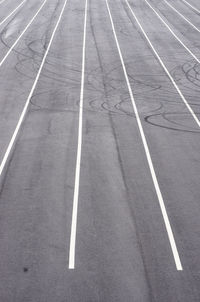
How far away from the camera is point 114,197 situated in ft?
46.9

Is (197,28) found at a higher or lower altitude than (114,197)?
lower

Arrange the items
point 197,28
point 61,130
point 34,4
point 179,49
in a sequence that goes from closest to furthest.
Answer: point 61,130 → point 179,49 → point 197,28 → point 34,4

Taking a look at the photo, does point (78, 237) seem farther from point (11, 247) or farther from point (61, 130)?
point (61, 130)

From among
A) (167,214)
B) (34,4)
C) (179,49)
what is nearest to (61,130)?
(167,214)

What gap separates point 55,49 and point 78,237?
22.1m

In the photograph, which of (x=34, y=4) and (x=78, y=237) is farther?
(x=34, y=4)

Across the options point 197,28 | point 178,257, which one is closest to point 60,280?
point 178,257

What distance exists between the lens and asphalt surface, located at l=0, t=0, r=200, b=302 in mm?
10718

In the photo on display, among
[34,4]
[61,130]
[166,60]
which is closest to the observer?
[61,130]

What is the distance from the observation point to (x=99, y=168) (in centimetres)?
1630

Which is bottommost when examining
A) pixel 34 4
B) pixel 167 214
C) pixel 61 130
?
pixel 34 4

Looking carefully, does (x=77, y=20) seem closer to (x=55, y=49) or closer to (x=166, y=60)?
(x=55, y=49)

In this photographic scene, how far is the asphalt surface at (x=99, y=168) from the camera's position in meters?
10.7

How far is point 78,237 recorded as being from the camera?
12.2m
